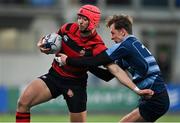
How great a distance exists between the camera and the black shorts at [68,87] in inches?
470

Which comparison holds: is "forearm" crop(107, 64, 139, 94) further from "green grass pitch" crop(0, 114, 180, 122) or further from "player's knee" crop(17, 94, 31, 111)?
"green grass pitch" crop(0, 114, 180, 122)

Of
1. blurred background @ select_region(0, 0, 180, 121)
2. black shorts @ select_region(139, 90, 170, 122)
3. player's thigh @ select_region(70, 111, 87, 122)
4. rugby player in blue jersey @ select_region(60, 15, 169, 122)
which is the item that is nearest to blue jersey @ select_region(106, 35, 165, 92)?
rugby player in blue jersey @ select_region(60, 15, 169, 122)

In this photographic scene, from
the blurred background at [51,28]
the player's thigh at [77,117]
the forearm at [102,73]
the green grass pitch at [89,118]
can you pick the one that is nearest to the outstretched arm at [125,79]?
the forearm at [102,73]

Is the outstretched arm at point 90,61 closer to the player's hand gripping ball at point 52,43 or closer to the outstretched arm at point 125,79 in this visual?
the outstretched arm at point 125,79

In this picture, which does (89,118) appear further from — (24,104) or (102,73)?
(24,104)

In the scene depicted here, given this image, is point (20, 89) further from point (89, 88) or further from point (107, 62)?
point (107, 62)

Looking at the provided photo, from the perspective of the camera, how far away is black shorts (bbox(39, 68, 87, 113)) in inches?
470

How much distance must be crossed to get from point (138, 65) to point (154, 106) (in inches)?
24.4

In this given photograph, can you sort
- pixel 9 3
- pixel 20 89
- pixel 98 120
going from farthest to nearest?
pixel 9 3 < pixel 20 89 < pixel 98 120

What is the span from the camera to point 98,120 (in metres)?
20.0

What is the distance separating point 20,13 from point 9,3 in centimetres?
63

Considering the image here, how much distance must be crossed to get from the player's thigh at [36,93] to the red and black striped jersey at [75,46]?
37 cm

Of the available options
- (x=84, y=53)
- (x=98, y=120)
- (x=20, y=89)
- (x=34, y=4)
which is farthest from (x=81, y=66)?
(x=34, y=4)

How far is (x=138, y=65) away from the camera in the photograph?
36.6 feet
